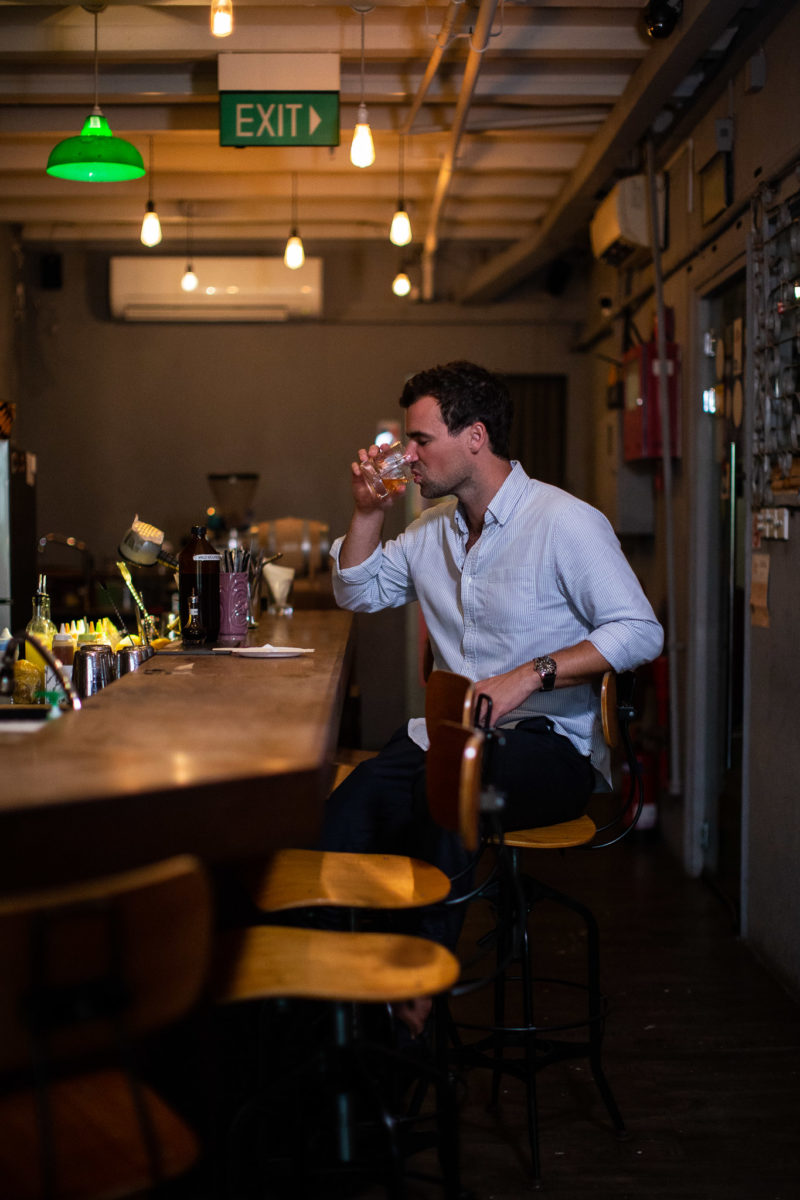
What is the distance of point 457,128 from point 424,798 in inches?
138

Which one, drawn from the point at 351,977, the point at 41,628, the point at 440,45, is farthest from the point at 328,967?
the point at 440,45

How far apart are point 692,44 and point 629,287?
246cm

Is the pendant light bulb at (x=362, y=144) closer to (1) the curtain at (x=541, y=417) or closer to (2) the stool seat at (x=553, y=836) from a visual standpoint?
(2) the stool seat at (x=553, y=836)

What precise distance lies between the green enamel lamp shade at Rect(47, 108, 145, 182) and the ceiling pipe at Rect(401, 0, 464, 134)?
110 cm

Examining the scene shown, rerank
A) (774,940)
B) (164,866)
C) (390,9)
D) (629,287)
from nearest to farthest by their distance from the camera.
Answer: (164,866) → (774,940) → (390,9) → (629,287)

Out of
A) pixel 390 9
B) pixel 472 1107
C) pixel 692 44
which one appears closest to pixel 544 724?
pixel 472 1107

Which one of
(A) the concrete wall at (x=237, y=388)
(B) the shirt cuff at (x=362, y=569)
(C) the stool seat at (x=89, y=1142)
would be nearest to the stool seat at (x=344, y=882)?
(C) the stool seat at (x=89, y=1142)

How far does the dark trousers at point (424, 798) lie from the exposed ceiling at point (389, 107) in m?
2.21

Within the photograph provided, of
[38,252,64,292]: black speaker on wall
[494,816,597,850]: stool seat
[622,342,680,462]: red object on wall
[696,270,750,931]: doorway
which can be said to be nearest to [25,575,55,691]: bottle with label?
[494,816,597,850]: stool seat

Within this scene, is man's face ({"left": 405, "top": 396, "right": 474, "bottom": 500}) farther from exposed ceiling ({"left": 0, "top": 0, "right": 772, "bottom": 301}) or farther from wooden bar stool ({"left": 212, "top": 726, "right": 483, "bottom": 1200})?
exposed ceiling ({"left": 0, "top": 0, "right": 772, "bottom": 301})

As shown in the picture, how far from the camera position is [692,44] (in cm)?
353

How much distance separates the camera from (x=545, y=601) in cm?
247

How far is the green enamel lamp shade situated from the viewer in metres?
3.74

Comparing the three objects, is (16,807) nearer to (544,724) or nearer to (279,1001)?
(279,1001)
